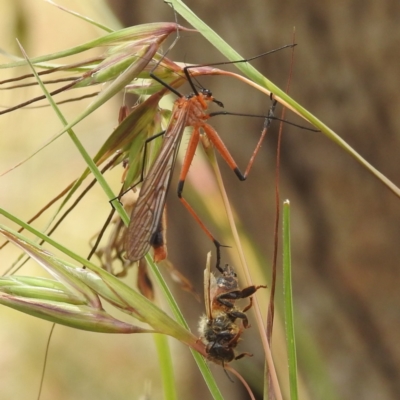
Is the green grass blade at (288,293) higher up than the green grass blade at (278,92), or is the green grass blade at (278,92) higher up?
the green grass blade at (278,92)

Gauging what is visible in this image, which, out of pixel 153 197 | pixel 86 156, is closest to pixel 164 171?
pixel 153 197

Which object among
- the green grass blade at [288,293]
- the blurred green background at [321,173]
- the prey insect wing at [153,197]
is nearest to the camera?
the green grass blade at [288,293]

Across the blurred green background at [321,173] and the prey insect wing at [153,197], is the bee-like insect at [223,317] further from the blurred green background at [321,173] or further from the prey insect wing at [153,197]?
the blurred green background at [321,173]

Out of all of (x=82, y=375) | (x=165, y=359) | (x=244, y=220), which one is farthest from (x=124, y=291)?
(x=82, y=375)

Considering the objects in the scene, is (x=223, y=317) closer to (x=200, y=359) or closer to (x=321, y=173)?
(x=200, y=359)

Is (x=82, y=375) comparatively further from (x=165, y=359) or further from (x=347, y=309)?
(x=165, y=359)

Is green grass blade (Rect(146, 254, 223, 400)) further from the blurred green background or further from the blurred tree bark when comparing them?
the blurred tree bark

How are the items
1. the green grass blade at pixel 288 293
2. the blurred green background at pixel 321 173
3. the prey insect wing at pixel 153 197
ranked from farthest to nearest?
the blurred green background at pixel 321 173, the prey insect wing at pixel 153 197, the green grass blade at pixel 288 293

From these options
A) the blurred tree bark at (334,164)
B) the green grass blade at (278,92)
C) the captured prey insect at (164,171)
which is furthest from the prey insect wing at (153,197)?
the blurred tree bark at (334,164)
